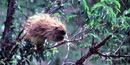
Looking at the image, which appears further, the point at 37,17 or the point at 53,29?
the point at 37,17

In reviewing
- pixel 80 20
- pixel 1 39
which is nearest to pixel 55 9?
pixel 80 20

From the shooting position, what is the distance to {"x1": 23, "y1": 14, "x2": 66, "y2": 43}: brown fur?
2.45 metres

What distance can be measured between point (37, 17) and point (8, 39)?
1.75 feet

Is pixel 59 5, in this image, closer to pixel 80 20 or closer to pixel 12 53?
pixel 80 20

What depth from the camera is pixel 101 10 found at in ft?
7.62

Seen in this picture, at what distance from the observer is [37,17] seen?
2.61 meters

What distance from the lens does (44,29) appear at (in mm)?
2453

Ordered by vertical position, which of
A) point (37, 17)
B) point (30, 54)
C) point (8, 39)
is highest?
point (37, 17)

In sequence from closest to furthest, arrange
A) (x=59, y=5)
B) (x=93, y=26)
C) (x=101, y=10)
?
(x=101, y=10) < (x=93, y=26) < (x=59, y=5)

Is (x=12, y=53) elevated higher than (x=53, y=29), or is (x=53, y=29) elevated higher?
(x=53, y=29)

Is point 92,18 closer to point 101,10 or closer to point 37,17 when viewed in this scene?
point 101,10

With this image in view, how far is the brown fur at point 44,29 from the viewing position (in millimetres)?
2447

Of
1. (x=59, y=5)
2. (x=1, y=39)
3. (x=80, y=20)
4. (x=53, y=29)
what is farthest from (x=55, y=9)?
(x=1, y=39)

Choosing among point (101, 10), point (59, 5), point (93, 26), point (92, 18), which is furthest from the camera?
point (59, 5)
